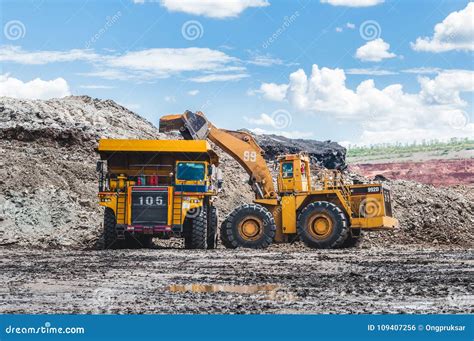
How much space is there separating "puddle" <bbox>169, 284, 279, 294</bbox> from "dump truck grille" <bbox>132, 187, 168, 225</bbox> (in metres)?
9.08

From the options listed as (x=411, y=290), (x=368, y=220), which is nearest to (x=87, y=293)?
(x=411, y=290)

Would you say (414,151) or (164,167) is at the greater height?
(414,151)

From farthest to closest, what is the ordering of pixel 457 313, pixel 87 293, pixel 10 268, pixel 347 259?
pixel 347 259 < pixel 10 268 < pixel 87 293 < pixel 457 313

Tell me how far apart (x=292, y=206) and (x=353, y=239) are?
2654mm

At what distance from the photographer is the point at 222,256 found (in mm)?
19297

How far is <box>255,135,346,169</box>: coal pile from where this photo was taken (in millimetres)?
41916

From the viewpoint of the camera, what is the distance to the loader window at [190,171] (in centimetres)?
2252

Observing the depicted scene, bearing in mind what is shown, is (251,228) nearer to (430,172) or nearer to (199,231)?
(199,231)

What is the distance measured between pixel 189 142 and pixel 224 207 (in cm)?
1024

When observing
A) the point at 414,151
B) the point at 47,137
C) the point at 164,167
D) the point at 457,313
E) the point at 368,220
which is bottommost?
the point at 457,313

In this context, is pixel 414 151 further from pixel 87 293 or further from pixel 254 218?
pixel 87 293

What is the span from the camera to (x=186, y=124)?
24.2 metres

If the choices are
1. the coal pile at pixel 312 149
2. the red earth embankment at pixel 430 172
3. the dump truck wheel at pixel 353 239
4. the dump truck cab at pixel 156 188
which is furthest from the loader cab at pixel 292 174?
the red earth embankment at pixel 430 172

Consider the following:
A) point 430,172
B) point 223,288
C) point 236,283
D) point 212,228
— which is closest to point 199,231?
point 212,228
